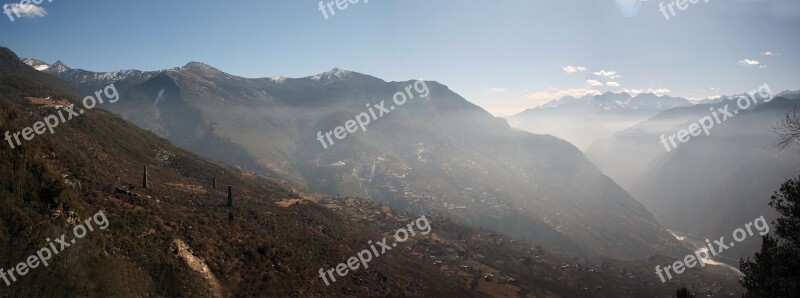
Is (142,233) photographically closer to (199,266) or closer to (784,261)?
(199,266)

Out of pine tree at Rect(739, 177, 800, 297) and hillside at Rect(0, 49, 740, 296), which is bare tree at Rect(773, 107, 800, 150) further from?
hillside at Rect(0, 49, 740, 296)

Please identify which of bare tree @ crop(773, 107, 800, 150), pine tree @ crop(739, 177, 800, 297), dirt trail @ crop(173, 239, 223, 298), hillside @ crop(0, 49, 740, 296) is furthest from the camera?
dirt trail @ crop(173, 239, 223, 298)

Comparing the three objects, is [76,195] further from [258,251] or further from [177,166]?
[177,166]

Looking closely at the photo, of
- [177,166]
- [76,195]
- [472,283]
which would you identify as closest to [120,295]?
[76,195]

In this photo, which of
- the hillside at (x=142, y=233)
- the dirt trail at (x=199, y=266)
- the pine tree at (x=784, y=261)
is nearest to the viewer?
the pine tree at (x=784, y=261)

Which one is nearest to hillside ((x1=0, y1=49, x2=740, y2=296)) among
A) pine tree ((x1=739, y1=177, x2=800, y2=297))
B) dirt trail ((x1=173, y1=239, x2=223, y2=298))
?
dirt trail ((x1=173, y1=239, x2=223, y2=298))

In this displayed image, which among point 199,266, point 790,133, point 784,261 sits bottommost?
point 784,261

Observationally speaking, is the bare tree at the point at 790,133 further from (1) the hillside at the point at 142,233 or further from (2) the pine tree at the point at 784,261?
(1) the hillside at the point at 142,233

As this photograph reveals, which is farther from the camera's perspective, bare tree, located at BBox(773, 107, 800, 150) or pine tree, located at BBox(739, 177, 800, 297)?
pine tree, located at BBox(739, 177, 800, 297)

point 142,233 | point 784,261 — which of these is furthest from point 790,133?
point 142,233

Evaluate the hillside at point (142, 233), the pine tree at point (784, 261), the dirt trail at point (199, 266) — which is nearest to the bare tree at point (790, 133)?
the pine tree at point (784, 261)

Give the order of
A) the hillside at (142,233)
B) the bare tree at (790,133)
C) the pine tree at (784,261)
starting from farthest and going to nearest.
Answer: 1. the hillside at (142,233)
2. the pine tree at (784,261)
3. the bare tree at (790,133)

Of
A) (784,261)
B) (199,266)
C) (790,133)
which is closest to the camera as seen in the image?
(790,133)
